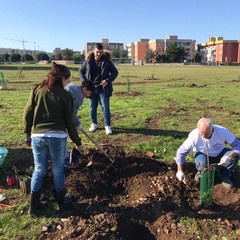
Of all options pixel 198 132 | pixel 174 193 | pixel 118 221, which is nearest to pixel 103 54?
pixel 198 132

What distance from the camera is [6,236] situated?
132 inches

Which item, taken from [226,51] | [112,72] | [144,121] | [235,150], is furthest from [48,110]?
[226,51]

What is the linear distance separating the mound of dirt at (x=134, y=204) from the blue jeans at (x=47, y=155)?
476mm

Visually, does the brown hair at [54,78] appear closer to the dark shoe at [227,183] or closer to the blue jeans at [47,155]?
the blue jeans at [47,155]

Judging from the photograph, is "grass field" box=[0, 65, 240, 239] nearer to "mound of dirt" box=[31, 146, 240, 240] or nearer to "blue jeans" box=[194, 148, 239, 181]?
"mound of dirt" box=[31, 146, 240, 240]

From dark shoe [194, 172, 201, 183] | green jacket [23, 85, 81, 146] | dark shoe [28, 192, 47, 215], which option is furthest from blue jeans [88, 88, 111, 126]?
dark shoe [28, 192, 47, 215]

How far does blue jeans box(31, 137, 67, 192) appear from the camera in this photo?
348 centimetres

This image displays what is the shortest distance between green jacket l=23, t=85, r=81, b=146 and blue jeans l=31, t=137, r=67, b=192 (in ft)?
0.44

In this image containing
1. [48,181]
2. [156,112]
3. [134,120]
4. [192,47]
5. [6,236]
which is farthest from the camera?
[192,47]

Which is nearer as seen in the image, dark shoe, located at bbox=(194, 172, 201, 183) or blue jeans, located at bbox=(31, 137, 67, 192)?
blue jeans, located at bbox=(31, 137, 67, 192)

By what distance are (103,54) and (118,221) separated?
4.16 metres

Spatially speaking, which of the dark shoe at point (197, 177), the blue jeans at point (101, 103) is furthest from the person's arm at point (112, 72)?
the dark shoe at point (197, 177)

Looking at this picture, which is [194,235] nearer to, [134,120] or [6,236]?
[6,236]

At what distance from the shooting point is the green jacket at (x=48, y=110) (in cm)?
333
